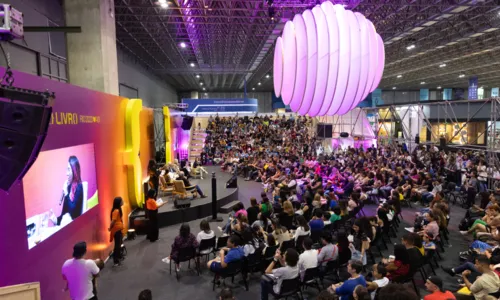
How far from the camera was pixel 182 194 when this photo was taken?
9648 millimetres

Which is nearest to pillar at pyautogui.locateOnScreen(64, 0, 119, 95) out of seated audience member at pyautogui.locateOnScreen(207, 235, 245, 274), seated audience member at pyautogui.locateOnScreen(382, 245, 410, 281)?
seated audience member at pyautogui.locateOnScreen(207, 235, 245, 274)

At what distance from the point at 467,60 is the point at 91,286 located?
89.9 feet

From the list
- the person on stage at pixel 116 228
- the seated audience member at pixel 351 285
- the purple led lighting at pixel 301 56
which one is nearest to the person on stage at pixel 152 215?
the person on stage at pixel 116 228

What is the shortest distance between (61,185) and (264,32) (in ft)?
44.5

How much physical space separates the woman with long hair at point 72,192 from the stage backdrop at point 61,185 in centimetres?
18

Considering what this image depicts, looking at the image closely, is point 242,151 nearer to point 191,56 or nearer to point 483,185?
point 191,56

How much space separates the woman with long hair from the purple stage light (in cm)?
379

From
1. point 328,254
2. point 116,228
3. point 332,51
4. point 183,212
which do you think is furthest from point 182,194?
point 332,51

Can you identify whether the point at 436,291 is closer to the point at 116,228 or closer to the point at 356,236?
the point at 356,236

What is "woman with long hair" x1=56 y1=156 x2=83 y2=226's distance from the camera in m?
4.88

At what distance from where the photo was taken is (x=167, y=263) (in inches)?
257

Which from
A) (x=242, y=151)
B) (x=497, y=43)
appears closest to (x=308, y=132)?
(x=242, y=151)

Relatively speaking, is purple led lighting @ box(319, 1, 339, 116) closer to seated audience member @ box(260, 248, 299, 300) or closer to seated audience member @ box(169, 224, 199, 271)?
seated audience member @ box(260, 248, 299, 300)

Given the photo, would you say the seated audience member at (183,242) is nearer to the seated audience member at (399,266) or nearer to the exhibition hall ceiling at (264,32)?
the seated audience member at (399,266)
